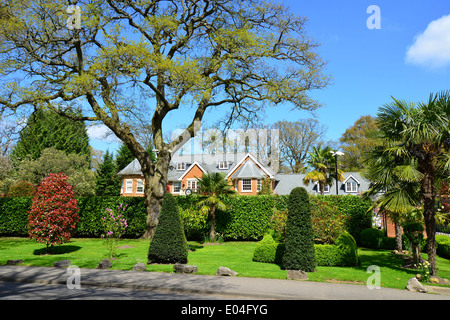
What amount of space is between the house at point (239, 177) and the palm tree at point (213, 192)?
17280 mm

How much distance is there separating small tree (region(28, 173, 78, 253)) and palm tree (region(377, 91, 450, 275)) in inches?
609

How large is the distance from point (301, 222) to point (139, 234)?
50.7 ft

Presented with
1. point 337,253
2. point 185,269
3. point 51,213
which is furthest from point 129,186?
point 337,253

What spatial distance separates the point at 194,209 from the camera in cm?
2178

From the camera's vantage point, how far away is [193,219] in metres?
20.5

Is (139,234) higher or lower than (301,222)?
lower

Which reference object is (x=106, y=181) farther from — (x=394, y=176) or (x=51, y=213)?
(x=394, y=176)

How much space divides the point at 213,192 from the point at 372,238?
10246 millimetres

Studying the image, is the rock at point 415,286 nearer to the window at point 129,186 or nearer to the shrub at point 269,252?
the shrub at point 269,252

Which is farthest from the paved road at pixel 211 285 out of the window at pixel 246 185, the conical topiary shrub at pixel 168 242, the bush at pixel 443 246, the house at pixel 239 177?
the window at pixel 246 185

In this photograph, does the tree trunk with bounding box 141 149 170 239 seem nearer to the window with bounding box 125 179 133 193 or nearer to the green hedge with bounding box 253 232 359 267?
the green hedge with bounding box 253 232 359 267

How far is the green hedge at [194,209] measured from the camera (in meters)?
21.3
